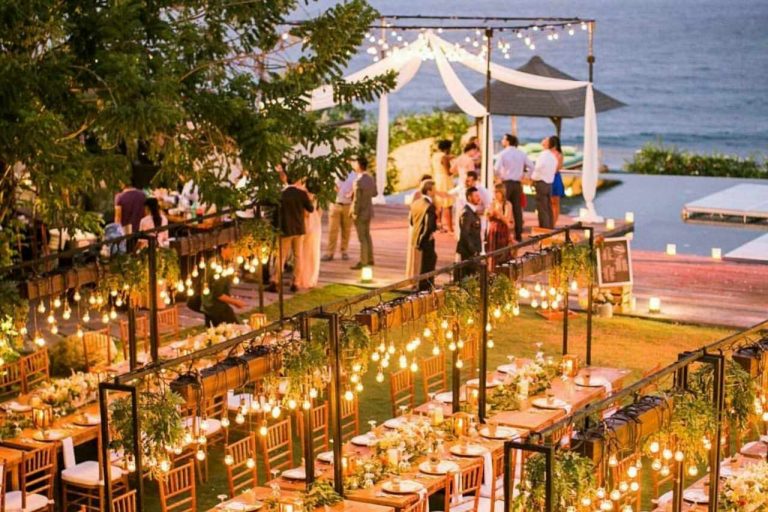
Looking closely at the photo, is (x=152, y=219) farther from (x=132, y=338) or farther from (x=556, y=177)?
(x=556, y=177)

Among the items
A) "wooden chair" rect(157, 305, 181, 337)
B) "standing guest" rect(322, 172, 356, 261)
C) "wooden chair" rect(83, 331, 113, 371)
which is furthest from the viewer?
"standing guest" rect(322, 172, 356, 261)

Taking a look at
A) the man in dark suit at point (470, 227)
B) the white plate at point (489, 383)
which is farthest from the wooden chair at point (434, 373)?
the man in dark suit at point (470, 227)

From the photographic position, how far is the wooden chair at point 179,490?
11250 mm

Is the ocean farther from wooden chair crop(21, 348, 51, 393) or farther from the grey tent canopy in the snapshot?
wooden chair crop(21, 348, 51, 393)

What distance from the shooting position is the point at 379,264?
20.6m

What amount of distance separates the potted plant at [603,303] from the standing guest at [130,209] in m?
5.81

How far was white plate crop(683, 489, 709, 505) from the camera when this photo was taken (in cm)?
1105

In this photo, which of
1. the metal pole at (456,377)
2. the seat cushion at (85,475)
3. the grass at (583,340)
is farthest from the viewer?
the grass at (583,340)

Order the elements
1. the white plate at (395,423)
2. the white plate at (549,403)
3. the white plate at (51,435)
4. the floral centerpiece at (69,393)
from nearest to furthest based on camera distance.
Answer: the white plate at (51,435) → the white plate at (395,423) → the floral centerpiece at (69,393) → the white plate at (549,403)

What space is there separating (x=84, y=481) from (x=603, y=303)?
7982mm

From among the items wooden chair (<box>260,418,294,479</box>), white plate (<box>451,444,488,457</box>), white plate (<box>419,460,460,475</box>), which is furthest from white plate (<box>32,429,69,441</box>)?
white plate (<box>451,444,488,457</box>)

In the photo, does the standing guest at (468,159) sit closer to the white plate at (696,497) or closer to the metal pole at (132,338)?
the metal pole at (132,338)

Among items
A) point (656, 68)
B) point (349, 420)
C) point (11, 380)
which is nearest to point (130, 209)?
point (11, 380)

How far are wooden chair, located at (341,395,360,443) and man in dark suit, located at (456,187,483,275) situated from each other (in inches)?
138
